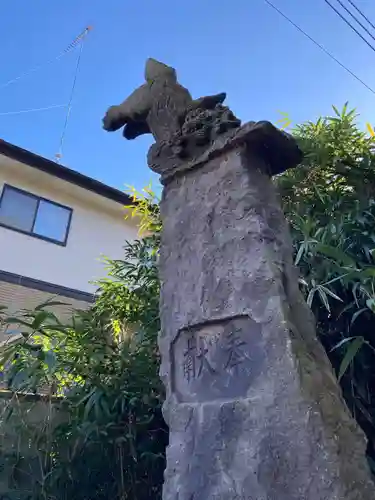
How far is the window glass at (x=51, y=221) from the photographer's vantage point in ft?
26.4

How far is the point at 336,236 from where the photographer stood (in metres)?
2.59

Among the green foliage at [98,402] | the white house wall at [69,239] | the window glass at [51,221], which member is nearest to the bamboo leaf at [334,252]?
the green foliage at [98,402]

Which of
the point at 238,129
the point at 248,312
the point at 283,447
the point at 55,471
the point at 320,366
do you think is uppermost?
the point at 238,129

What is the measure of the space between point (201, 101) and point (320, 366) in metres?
1.51

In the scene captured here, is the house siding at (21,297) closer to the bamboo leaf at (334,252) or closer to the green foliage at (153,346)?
the green foliage at (153,346)

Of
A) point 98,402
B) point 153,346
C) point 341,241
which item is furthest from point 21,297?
point 341,241

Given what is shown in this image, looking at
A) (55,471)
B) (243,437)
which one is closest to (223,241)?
(243,437)

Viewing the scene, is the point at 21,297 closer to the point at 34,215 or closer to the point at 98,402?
the point at 34,215

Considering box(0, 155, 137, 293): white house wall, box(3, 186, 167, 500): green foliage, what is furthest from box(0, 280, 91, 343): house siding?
box(3, 186, 167, 500): green foliage

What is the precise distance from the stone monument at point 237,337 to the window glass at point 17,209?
602 cm

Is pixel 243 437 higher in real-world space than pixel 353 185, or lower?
lower

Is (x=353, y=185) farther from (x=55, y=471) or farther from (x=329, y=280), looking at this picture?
(x=55, y=471)

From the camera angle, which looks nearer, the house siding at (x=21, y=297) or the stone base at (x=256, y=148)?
the stone base at (x=256, y=148)

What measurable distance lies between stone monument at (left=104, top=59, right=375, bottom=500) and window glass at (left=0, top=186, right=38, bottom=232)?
Result: 602cm
